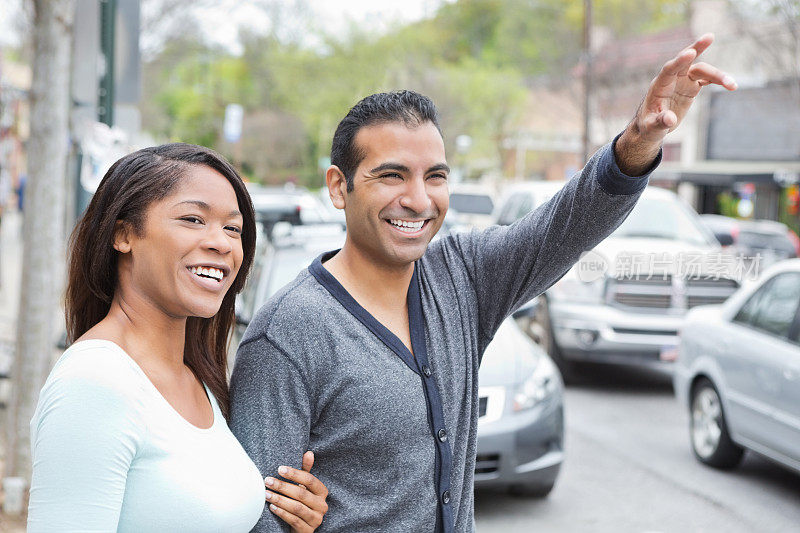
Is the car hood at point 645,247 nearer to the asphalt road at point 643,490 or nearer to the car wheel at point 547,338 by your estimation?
the car wheel at point 547,338

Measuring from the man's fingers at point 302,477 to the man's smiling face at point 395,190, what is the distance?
21.1 inches

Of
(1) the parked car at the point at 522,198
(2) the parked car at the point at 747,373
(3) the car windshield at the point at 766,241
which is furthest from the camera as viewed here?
(3) the car windshield at the point at 766,241

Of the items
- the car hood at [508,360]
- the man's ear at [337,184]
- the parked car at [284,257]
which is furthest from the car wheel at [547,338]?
the man's ear at [337,184]

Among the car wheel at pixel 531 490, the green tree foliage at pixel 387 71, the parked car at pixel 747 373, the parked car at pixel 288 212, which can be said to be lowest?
the car wheel at pixel 531 490

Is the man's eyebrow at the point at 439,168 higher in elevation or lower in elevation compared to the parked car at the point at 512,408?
higher

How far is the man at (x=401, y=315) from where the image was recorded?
202cm

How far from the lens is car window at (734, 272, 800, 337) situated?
19.4 ft

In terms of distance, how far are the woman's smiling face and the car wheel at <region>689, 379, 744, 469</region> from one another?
5.34 m

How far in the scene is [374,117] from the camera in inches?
86.4

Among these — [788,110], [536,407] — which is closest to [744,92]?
[788,110]

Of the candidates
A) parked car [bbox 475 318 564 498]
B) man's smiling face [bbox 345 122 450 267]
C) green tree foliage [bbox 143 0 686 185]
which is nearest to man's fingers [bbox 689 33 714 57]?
man's smiling face [bbox 345 122 450 267]

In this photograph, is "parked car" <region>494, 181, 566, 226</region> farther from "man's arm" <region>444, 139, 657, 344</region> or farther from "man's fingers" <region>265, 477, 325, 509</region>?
"man's fingers" <region>265, 477, 325, 509</region>

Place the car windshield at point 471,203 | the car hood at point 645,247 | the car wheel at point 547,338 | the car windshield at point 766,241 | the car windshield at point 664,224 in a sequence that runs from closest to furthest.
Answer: the car hood at point 645,247, the car windshield at point 471,203, the car windshield at point 664,224, the car wheel at point 547,338, the car windshield at point 766,241

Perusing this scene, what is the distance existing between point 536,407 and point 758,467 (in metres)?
2.37
